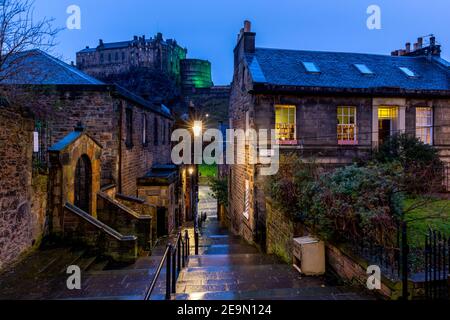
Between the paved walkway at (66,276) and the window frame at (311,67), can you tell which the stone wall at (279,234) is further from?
the window frame at (311,67)

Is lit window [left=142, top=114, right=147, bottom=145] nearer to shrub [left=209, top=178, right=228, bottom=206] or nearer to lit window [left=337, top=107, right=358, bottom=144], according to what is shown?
shrub [left=209, top=178, right=228, bottom=206]

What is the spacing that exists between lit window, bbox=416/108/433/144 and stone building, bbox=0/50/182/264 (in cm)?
1283

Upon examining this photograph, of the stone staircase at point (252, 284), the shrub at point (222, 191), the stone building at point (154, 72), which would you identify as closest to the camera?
the stone staircase at point (252, 284)

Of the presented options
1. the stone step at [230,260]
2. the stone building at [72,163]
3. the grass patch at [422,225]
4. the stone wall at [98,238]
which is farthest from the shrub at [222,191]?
the grass patch at [422,225]

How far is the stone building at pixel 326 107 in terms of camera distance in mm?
13305

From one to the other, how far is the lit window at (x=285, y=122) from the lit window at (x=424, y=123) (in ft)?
20.6

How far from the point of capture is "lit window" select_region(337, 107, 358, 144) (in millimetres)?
14023

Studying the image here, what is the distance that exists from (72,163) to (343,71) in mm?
13369

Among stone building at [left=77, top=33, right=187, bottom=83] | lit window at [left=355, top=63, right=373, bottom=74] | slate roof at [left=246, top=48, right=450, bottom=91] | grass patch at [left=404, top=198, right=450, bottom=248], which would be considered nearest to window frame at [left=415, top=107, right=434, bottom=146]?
slate roof at [left=246, top=48, right=450, bottom=91]

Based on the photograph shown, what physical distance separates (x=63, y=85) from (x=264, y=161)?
8563mm

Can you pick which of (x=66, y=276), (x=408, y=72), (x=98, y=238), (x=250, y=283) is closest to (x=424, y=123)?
(x=408, y=72)

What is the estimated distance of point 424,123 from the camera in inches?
577

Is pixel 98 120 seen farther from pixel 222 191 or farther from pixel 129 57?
pixel 129 57

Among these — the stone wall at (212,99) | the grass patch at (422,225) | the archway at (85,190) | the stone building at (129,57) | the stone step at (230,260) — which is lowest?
the stone step at (230,260)
